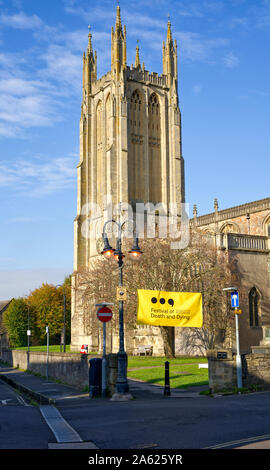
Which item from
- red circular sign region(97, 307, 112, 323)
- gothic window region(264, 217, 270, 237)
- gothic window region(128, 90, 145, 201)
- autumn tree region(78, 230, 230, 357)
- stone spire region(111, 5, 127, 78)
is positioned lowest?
red circular sign region(97, 307, 112, 323)

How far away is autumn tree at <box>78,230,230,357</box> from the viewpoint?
32531 millimetres

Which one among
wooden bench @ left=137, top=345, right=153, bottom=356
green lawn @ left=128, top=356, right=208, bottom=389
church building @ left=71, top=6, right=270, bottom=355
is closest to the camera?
green lawn @ left=128, top=356, right=208, bottom=389

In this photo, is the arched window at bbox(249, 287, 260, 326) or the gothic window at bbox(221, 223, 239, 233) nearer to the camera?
the arched window at bbox(249, 287, 260, 326)

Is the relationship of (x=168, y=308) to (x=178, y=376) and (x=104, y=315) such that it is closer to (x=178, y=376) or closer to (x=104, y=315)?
(x=104, y=315)

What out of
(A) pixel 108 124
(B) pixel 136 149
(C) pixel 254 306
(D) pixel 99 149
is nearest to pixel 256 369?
(C) pixel 254 306

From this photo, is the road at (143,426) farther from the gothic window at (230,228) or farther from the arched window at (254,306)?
the gothic window at (230,228)

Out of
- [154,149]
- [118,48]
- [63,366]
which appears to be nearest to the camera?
[63,366]

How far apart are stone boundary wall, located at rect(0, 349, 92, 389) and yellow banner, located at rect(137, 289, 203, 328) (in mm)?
5185

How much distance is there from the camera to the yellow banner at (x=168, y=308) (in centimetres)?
1783

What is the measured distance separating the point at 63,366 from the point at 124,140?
1477 inches

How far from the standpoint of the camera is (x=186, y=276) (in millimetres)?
33344

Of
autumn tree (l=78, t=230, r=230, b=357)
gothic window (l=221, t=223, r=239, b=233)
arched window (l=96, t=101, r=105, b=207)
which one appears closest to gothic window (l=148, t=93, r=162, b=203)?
arched window (l=96, t=101, r=105, b=207)

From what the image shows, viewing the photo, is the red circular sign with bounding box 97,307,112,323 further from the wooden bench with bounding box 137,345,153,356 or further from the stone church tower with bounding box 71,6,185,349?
the stone church tower with bounding box 71,6,185,349
